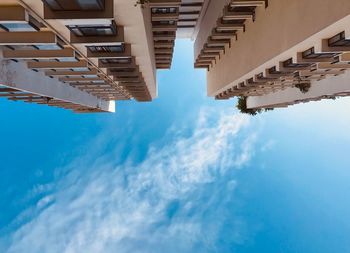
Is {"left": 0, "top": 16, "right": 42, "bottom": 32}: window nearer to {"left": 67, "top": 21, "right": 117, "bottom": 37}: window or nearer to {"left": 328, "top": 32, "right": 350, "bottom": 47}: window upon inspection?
{"left": 67, "top": 21, "right": 117, "bottom": 37}: window

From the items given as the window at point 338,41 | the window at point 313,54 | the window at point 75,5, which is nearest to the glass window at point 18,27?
the window at point 75,5

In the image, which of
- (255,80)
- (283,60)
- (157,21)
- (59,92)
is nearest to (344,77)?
(255,80)

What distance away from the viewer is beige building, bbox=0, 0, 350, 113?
1394 cm

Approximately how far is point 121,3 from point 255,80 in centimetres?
1696

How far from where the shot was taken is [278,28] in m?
19.0

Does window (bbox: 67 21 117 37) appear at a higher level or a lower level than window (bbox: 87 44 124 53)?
higher

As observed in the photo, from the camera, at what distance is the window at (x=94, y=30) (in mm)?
15488

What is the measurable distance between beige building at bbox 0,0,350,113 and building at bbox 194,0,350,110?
43 millimetres

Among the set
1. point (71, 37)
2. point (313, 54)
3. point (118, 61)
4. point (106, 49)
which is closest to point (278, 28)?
point (313, 54)

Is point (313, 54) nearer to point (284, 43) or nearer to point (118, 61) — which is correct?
point (284, 43)

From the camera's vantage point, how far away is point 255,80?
2914 centimetres

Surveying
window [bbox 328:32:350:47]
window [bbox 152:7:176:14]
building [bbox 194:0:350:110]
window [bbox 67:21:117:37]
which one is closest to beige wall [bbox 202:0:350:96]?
building [bbox 194:0:350:110]

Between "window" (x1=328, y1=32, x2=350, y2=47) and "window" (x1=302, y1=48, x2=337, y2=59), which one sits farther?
"window" (x1=302, y1=48, x2=337, y2=59)

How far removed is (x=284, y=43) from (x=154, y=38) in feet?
62.9
